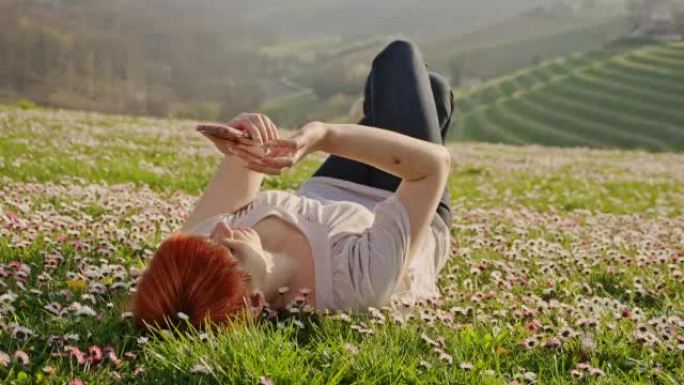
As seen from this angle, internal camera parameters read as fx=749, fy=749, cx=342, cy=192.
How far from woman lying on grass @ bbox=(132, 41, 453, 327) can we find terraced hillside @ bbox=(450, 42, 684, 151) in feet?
354

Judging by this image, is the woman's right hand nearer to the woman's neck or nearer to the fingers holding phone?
the fingers holding phone

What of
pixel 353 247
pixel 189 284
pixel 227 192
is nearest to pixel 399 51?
pixel 227 192

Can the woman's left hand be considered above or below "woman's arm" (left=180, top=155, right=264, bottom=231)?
above

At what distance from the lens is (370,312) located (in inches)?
211

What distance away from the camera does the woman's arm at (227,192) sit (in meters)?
6.18

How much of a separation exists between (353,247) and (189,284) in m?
1.45

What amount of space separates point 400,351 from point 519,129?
416 feet

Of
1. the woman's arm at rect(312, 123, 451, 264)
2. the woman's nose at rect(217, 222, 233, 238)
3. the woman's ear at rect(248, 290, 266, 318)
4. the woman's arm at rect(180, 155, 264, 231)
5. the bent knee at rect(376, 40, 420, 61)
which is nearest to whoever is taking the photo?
the woman's ear at rect(248, 290, 266, 318)

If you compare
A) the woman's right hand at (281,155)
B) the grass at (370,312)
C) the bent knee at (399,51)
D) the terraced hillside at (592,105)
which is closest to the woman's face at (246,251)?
the grass at (370,312)

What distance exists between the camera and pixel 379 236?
537cm

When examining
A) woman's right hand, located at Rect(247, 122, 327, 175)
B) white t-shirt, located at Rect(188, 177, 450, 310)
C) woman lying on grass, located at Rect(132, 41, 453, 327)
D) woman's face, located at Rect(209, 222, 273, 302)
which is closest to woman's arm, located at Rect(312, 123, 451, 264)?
woman lying on grass, located at Rect(132, 41, 453, 327)

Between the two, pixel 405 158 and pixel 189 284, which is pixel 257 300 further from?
pixel 405 158

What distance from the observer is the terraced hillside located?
384ft

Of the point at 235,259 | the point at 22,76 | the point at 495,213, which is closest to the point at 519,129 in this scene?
the point at 22,76
